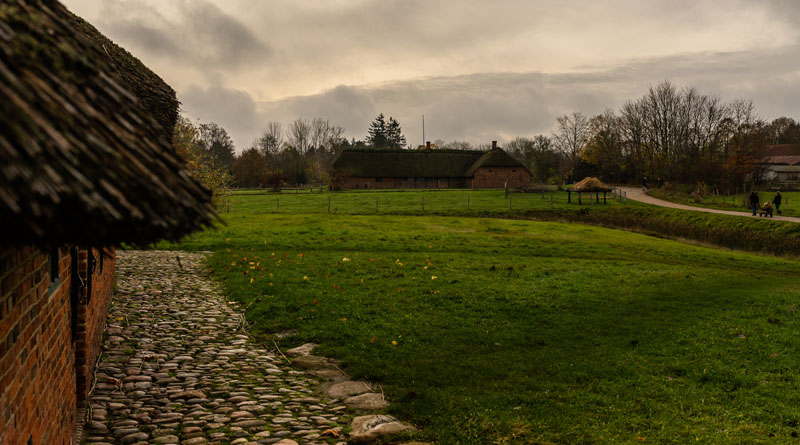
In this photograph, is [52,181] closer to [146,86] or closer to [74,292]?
[74,292]

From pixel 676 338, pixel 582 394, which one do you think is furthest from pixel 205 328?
pixel 676 338

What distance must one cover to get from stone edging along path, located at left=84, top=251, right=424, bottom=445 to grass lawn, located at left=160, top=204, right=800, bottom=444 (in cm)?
55

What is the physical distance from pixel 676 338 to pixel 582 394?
3.30 metres

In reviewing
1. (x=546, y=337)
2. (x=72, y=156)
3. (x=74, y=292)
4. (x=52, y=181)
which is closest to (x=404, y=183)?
(x=546, y=337)

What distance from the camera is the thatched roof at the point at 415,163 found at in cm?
6831

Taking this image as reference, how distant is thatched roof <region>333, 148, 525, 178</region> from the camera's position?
224 feet

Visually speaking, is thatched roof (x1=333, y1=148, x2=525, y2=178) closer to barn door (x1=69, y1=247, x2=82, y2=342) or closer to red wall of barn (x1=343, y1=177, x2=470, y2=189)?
red wall of barn (x1=343, y1=177, x2=470, y2=189)

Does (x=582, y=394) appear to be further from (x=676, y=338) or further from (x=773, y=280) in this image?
(x=773, y=280)

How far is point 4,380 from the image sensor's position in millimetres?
2586

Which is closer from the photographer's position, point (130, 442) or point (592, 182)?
point (130, 442)

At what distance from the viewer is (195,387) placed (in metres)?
6.49

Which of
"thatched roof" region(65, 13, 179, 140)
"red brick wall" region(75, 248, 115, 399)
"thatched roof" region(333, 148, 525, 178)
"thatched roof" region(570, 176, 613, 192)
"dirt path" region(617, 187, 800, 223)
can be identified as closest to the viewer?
"red brick wall" region(75, 248, 115, 399)

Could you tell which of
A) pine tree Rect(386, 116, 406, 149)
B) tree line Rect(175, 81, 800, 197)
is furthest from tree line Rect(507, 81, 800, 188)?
pine tree Rect(386, 116, 406, 149)

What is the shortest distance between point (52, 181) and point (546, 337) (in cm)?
812
